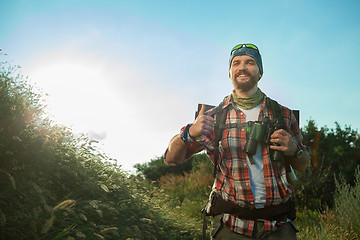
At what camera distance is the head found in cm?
252

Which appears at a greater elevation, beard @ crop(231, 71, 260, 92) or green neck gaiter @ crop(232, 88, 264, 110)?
beard @ crop(231, 71, 260, 92)

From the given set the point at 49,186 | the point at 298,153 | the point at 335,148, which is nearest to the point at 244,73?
the point at 298,153

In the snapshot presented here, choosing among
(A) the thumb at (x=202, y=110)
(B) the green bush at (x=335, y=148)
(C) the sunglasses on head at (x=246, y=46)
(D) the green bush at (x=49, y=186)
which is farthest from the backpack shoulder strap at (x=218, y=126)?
(B) the green bush at (x=335, y=148)

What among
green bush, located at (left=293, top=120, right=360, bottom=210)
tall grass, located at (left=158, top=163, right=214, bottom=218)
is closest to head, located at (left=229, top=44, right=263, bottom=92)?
tall grass, located at (left=158, top=163, right=214, bottom=218)

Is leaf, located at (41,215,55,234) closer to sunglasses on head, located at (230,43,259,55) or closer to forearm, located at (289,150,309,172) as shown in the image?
forearm, located at (289,150,309,172)

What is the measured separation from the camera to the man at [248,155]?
2.21 meters

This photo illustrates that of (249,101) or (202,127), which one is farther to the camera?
(249,101)

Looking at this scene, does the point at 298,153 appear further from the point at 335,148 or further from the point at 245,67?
the point at 335,148

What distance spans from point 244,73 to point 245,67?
53mm

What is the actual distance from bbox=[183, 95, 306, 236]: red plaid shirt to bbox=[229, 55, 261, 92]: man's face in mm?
184

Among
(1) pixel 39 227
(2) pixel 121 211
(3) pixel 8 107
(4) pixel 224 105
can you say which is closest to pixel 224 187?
(4) pixel 224 105

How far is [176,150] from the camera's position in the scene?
96.1 inches

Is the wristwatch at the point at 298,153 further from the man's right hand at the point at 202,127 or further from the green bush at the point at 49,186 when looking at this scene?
the green bush at the point at 49,186

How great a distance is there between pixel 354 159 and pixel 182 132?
17.7m
